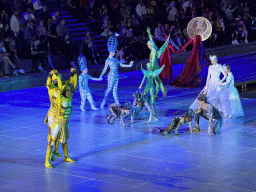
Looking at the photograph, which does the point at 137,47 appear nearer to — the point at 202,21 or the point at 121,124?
the point at 202,21

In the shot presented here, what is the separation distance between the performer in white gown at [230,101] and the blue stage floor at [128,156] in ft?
0.97

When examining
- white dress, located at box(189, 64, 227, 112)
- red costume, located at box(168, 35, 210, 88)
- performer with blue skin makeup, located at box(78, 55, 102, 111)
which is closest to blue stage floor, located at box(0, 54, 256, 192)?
performer with blue skin makeup, located at box(78, 55, 102, 111)

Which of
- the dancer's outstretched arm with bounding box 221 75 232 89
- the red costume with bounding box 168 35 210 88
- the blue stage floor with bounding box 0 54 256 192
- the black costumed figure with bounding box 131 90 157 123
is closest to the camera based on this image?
the blue stage floor with bounding box 0 54 256 192

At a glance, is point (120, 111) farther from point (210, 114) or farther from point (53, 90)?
point (53, 90)

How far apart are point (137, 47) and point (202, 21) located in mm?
6538

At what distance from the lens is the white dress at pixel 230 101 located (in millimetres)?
14984

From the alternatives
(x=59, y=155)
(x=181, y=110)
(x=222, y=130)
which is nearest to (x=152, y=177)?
(x=59, y=155)

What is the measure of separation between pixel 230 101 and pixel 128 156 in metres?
4.72

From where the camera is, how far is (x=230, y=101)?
15.1 metres

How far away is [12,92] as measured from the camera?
766 inches

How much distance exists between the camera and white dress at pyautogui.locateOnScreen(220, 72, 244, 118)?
49.2ft

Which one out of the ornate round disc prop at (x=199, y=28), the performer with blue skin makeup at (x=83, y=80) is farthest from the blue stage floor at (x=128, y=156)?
the ornate round disc prop at (x=199, y=28)

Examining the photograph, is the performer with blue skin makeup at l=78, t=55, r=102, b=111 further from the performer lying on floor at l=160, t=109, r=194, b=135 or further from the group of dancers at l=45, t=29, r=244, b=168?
the performer lying on floor at l=160, t=109, r=194, b=135

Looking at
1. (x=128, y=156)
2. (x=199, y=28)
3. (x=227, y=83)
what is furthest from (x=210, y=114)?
(x=199, y=28)
